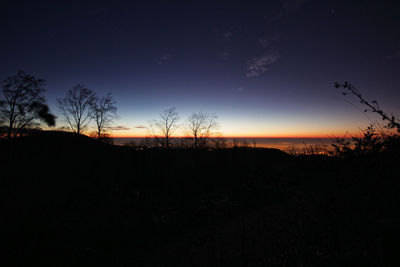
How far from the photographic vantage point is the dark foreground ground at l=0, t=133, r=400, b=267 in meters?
4.45

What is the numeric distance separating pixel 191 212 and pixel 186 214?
1.21 ft

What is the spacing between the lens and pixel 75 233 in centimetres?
652

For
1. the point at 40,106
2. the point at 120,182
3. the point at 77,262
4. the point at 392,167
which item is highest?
the point at 40,106

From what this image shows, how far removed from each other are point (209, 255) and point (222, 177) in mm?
9531

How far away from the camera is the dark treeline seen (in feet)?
14.5

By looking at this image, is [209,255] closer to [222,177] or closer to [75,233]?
[75,233]

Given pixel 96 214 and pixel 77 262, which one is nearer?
pixel 77 262

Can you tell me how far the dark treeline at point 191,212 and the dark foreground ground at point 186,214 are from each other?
32 mm

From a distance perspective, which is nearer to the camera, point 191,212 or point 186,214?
point 186,214

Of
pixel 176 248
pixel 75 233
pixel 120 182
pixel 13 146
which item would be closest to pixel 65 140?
pixel 13 146

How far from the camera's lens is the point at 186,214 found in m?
8.95

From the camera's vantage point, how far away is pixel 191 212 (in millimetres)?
9219

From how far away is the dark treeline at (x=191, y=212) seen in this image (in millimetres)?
4426

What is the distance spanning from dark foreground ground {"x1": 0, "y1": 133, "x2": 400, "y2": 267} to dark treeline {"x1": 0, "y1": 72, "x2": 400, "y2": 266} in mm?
32
